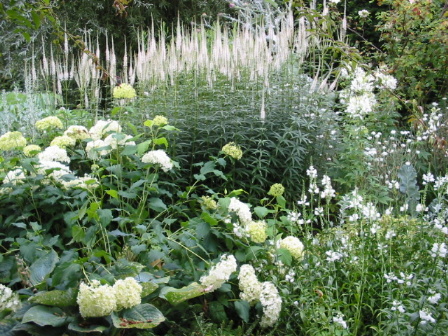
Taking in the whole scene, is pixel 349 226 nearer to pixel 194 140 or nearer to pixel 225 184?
pixel 225 184

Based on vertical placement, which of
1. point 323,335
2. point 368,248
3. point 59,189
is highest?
point 59,189

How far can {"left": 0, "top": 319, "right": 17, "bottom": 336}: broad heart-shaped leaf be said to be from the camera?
214 cm

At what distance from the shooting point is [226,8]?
1070 cm

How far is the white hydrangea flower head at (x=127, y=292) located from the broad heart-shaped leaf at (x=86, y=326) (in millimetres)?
121

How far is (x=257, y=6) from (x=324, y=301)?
24.5 ft

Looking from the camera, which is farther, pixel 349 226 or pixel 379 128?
pixel 379 128

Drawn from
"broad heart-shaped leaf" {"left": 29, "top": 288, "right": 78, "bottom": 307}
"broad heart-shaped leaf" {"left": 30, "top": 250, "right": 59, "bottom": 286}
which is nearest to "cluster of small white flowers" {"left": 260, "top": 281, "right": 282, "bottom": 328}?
"broad heart-shaped leaf" {"left": 29, "top": 288, "right": 78, "bottom": 307}

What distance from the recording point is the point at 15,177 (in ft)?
9.73

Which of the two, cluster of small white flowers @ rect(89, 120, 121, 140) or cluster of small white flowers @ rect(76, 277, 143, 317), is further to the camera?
cluster of small white flowers @ rect(89, 120, 121, 140)

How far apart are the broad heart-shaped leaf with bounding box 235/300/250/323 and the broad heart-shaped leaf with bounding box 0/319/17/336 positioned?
3.30 ft

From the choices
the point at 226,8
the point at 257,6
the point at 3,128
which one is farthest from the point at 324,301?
the point at 226,8

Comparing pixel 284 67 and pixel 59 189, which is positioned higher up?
pixel 284 67

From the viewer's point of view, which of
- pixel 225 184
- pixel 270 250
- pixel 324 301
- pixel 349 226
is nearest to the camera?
pixel 324 301

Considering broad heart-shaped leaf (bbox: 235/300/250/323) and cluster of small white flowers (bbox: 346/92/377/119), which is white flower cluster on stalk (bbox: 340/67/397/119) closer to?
cluster of small white flowers (bbox: 346/92/377/119)
